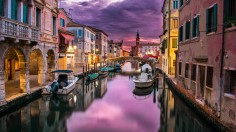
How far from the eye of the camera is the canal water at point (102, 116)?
10.7 metres

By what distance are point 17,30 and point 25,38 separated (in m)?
1.06

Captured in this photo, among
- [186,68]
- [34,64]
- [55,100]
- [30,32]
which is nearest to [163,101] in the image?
[186,68]

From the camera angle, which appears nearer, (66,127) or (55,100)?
(66,127)

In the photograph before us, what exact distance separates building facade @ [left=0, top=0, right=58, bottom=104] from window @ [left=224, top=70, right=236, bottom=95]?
10.9 meters

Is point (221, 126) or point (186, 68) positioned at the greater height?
point (186, 68)

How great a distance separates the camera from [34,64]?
88.6ft

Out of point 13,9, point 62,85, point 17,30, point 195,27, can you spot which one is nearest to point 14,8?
point 13,9

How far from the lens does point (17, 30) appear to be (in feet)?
40.5

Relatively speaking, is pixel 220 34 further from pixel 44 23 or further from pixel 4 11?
pixel 44 23

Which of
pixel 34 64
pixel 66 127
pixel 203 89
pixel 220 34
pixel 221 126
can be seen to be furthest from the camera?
pixel 34 64

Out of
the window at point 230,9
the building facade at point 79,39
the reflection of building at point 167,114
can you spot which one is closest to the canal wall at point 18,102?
the reflection of building at point 167,114

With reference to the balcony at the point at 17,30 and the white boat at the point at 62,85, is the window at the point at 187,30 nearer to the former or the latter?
the white boat at the point at 62,85

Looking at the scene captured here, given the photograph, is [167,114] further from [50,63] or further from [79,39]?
[79,39]

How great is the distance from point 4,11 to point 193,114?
41.4ft
